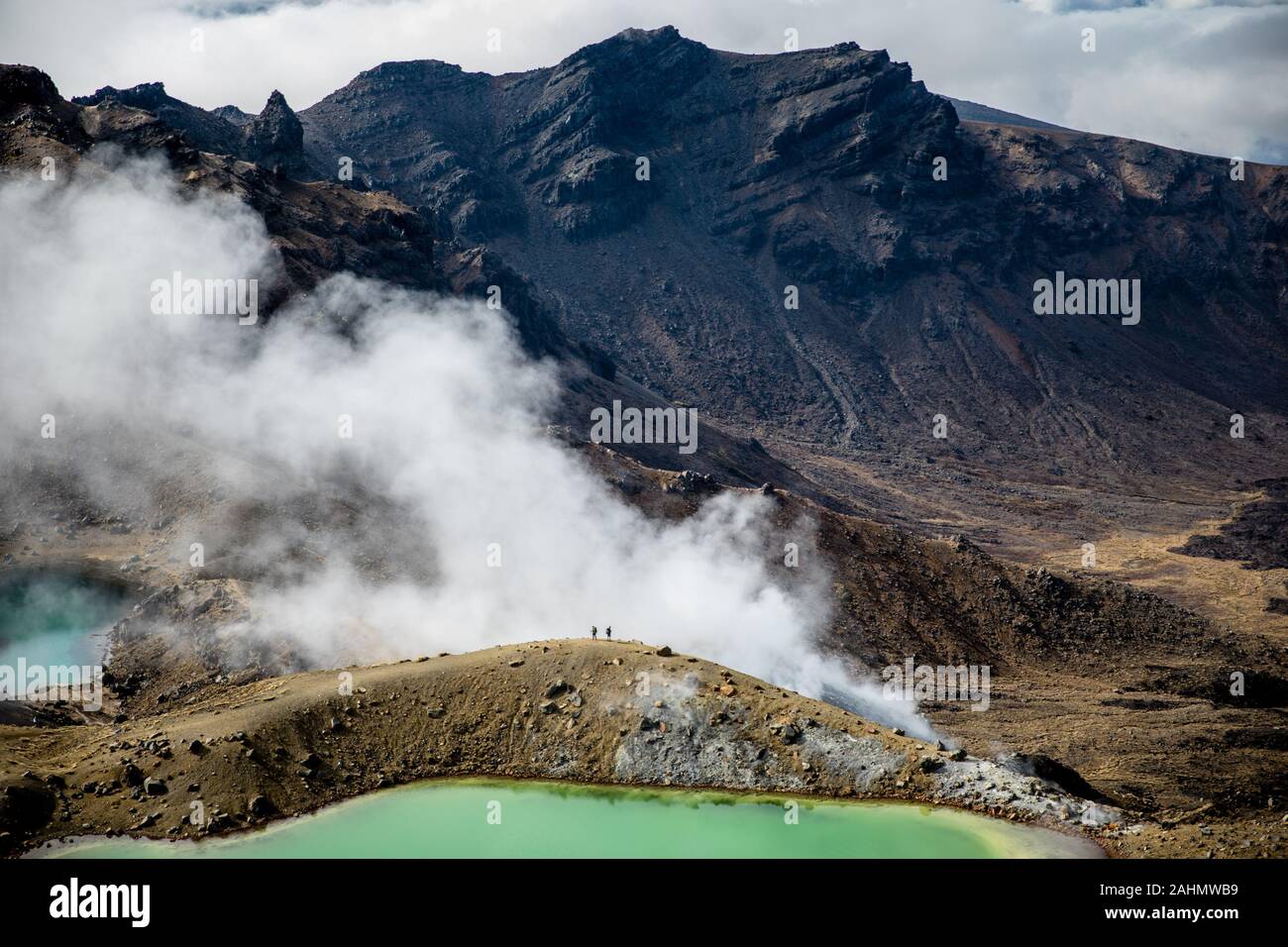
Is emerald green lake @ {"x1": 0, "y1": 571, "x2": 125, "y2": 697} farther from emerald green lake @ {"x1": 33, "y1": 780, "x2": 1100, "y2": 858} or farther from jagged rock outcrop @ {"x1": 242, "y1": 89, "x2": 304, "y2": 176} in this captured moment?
jagged rock outcrop @ {"x1": 242, "y1": 89, "x2": 304, "y2": 176}

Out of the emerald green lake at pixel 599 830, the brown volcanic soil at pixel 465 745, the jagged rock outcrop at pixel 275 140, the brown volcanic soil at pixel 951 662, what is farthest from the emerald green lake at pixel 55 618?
the jagged rock outcrop at pixel 275 140

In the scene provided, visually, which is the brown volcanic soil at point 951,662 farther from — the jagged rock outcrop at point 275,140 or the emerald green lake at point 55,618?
the jagged rock outcrop at point 275,140

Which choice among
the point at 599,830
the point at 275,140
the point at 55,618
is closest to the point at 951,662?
the point at 599,830

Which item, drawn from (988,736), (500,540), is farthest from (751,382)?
(988,736)

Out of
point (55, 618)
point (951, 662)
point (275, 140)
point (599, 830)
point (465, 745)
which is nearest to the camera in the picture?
point (599, 830)

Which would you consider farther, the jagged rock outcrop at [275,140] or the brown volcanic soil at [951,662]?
the jagged rock outcrop at [275,140]

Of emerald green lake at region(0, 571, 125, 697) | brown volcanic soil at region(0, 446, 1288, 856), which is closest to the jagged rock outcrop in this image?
brown volcanic soil at region(0, 446, 1288, 856)

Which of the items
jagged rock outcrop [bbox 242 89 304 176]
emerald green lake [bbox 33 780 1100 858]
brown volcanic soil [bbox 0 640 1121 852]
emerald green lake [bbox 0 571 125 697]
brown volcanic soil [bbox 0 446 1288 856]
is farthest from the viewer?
jagged rock outcrop [bbox 242 89 304 176]

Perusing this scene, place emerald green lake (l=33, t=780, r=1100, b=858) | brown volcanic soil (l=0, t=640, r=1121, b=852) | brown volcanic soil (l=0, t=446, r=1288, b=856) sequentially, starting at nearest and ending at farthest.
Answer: emerald green lake (l=33, t=780, r=1100, b=858) < brown volcanic soil (l=0, t=640, r=1121, b=852) < brown volcanic soil (l=0, t=446, r=1288, b=856)

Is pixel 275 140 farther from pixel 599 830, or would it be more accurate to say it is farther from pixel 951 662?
pixel 599 830

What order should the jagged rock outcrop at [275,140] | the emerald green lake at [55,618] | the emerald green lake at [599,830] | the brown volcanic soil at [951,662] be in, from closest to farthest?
the emerald green lake at [599,830] → the brown volcanic soil at [951,662] → the emerald green lake at [55,618] → the jagged rock outcrop at [275,140]
